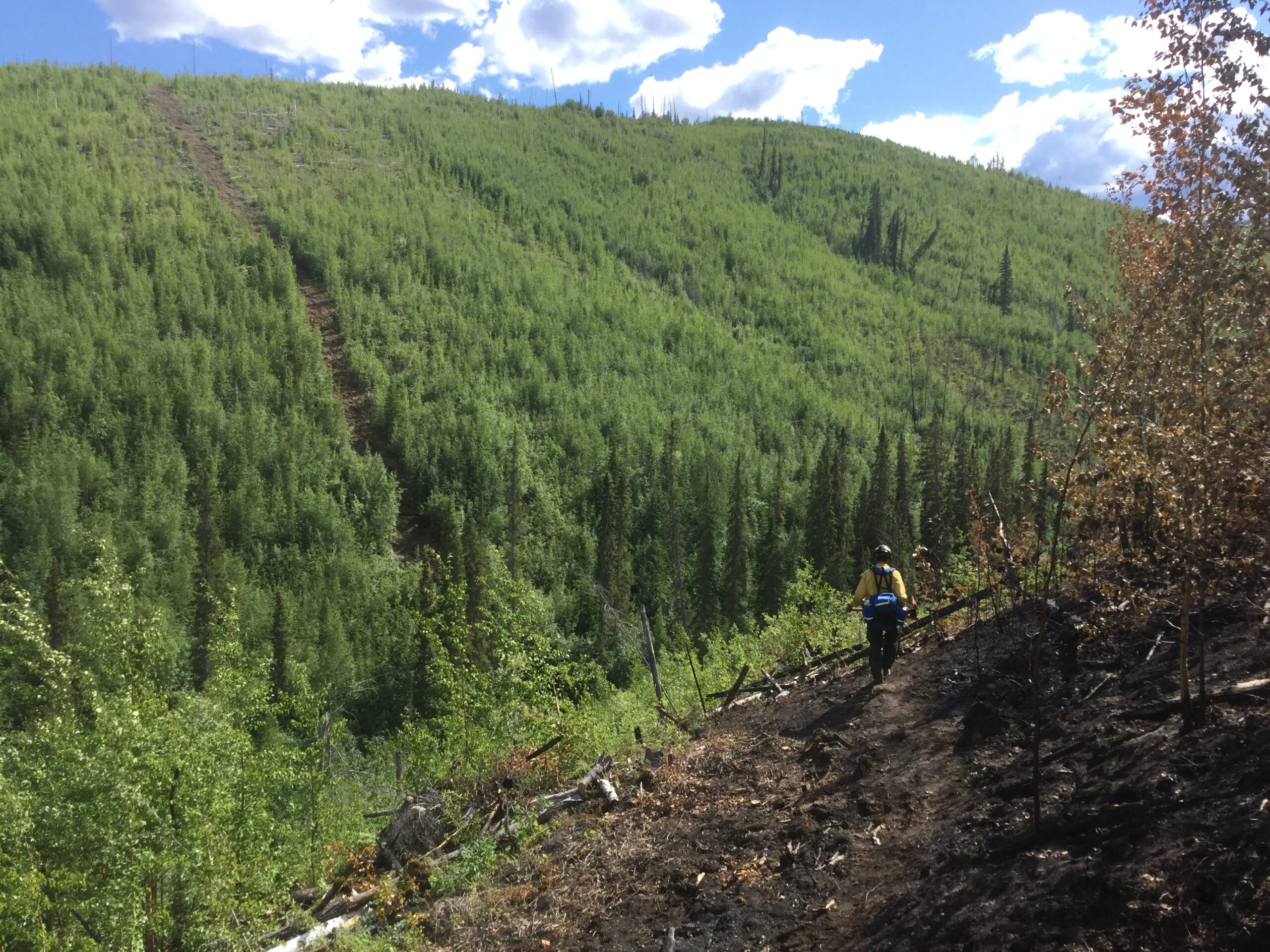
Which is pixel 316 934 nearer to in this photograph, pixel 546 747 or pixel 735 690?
pixel 546 747

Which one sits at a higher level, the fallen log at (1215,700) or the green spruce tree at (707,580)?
the fallen log at (1215,700)

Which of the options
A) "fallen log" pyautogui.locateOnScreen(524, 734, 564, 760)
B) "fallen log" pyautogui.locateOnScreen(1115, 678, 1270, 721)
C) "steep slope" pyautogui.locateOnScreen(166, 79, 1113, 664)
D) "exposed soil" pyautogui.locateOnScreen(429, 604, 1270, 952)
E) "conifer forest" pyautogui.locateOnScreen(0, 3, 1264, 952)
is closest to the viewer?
"exposed soil" pyautogui.locateOnScreen(429, 604, 1270, 952)

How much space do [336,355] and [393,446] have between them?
21313 mm

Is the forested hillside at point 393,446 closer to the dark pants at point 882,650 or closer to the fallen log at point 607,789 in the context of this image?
the fallen log at point 607,789

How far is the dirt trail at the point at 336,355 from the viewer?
77.2 meters

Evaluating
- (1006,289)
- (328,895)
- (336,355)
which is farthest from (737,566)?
Result: (1006,289)

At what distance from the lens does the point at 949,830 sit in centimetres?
601

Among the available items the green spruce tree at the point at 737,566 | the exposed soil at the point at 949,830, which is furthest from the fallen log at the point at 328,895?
the green spruce tree at the point at 737,566

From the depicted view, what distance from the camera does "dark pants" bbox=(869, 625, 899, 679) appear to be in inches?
383

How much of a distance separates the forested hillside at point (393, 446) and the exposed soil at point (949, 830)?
4248 mm

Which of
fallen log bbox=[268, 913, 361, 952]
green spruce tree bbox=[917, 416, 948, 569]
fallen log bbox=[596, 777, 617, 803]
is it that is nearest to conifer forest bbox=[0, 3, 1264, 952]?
green spruce tree bbox=[917, 416, 948, 569]

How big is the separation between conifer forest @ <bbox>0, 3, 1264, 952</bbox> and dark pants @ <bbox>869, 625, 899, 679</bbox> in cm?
172

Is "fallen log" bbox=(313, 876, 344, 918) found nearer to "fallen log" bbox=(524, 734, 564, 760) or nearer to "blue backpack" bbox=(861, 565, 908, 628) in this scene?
"fallen log" bbox=(524, 734, 564, 760)

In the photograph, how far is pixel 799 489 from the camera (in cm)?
7575
